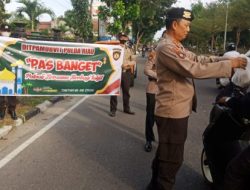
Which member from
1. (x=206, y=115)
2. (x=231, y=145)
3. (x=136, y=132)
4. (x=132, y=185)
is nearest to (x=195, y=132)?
(x=136, y=132)

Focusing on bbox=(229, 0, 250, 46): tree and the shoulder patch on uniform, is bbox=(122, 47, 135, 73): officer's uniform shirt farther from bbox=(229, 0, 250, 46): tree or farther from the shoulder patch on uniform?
bbox=(229, 0, 250, 46): tree

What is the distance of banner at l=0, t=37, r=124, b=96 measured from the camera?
29.2 feet

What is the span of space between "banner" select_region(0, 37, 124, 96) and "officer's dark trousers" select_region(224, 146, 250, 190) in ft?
19.6

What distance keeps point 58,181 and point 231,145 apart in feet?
7.03

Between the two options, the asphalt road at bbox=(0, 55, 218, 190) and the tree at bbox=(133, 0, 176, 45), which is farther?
the tree at bbox=(133, 0, 176, 45)

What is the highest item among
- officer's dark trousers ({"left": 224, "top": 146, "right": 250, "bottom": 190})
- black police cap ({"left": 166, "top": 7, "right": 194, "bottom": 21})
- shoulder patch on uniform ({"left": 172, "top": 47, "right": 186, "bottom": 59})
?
black police cap ({"left": 166, "top": 7, "right": 194, "bottom": 21})

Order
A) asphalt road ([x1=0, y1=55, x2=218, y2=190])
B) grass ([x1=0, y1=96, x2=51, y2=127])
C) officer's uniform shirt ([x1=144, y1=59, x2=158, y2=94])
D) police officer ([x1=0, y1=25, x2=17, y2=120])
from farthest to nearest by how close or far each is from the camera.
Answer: police officer ([x1=0, y1=25, x2=17, y2=120]) → grass ([x1=0, y1=96, x2=51, y2=127]) → officer's uniform shirt ([x1=144, y1=59, x2=158, y2=94]) → asphalt road ([x1=0, y1=55, x2=218, y2=190])

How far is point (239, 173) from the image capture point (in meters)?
3.58

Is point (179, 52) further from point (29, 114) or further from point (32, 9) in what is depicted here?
point (32, 9)

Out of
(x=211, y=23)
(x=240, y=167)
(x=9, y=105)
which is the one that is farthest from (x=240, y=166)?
(x=211, y=23)

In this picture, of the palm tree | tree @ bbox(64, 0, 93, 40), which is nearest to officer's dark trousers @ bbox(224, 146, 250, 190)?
tree @ bbox(64, 0, 93, 40)

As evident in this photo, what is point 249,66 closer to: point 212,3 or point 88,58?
point 88,58

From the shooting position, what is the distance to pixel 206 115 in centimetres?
1038

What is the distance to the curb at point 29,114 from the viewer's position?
7.83 metres
